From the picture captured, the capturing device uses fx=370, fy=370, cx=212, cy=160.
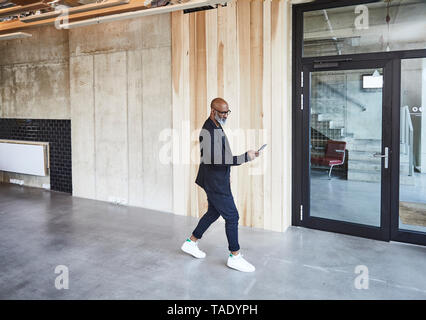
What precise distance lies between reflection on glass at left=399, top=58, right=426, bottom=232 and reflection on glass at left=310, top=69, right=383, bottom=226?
41cm

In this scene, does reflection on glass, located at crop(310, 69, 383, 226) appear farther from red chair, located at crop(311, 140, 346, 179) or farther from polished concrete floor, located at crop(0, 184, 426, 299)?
polished concrete floor, located at crop(0, 184, 426, 299)

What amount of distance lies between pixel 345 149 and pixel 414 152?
1721 mm

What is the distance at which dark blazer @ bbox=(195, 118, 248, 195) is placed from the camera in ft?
11.6

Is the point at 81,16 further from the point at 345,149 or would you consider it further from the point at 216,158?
the point at 345,149

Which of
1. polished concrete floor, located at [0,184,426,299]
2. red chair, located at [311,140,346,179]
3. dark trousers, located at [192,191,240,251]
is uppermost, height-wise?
red chair, located at [311,140,346,179]

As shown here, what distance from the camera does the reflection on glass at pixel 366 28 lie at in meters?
4.42

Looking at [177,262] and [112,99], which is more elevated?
[112,99]

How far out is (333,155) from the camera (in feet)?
25.6

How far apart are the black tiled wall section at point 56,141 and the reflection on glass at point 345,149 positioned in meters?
4.64

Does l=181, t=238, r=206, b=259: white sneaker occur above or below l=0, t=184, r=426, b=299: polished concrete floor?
above

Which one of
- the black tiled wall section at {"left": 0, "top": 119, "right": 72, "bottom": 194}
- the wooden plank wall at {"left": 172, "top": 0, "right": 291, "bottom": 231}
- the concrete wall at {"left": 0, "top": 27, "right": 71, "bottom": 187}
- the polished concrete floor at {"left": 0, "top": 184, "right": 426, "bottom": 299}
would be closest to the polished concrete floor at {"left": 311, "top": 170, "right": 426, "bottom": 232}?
the polished concrete floor at {"left": 0, "top": 184, "right": 426, "bottom": 299}

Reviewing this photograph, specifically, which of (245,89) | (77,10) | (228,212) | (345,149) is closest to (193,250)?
(228,212)

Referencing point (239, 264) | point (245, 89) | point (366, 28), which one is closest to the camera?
point (239, 264)

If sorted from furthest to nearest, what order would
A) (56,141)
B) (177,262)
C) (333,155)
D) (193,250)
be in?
(333,155)
(56,141)
(193,250)
(177,262)
